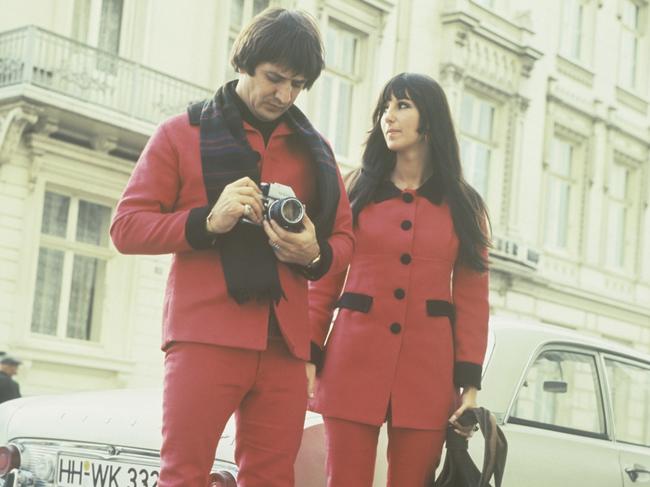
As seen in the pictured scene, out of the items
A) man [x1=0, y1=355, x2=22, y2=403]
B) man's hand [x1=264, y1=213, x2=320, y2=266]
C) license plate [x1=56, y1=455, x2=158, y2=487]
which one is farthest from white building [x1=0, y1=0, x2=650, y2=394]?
man's hand [x1=264, y1=213, x2=320, y2=266]

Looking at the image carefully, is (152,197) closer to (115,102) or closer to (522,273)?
(115,102)

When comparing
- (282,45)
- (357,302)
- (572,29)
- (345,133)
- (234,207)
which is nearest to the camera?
(234,207)

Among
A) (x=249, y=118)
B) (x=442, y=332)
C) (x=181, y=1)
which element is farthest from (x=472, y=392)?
(x=181, y=1)

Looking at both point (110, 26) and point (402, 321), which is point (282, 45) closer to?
point (402, 321)

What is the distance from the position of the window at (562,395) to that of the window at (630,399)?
9 centimetres

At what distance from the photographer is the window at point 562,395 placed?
4.57 meters

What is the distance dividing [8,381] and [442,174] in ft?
29.3

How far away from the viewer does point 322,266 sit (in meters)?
3.24

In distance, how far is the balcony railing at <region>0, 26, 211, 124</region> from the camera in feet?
49.2

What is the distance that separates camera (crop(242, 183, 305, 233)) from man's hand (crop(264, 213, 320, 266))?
0.01 metres

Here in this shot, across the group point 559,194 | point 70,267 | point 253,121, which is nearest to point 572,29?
point 559,194

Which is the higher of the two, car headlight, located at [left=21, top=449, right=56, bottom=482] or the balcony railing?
the balcony railing

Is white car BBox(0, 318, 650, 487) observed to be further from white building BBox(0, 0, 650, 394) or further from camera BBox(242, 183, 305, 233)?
white building BBox(0, 0, 650, 394)

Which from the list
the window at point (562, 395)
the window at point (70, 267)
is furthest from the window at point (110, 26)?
the window at point (562, 395)
